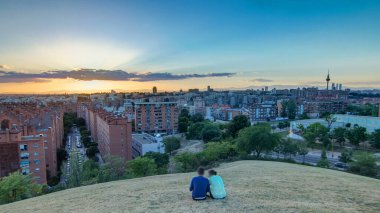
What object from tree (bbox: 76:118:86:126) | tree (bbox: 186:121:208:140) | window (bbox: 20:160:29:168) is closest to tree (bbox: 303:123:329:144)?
tree (bbox: 186:121:208:140)

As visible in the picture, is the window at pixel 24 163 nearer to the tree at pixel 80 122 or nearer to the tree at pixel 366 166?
the tree at pixel 366 166

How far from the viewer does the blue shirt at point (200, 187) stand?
8.16 metres

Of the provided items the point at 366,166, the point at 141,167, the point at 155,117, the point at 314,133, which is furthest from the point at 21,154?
the point at 314,133

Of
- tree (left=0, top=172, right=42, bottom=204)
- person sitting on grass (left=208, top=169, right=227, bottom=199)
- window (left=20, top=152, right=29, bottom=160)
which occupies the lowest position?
window (left=20, top=152, right=29, bottom=160)

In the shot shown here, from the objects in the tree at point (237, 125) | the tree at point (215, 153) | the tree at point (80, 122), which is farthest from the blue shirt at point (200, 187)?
the tree at point (80, 122)

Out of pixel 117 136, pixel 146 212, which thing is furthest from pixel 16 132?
pixel 146 212

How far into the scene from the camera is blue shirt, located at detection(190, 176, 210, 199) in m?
8.16

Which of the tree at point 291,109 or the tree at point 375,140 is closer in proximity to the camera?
the tree at point 375,140

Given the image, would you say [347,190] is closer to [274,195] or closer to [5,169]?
[274,195]

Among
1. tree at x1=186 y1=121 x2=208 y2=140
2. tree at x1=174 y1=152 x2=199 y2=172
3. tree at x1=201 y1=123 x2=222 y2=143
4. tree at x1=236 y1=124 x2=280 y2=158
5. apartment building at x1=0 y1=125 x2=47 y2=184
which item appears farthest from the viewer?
tree at x1=186 y1=121 x2=208 y2=140

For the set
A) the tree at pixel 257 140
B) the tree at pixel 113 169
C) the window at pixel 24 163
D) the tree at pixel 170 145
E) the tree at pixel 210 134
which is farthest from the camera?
the tree at pixel 210 134

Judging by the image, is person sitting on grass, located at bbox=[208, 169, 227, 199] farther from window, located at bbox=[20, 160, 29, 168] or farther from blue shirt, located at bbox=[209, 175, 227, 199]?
window, located at bbox=[20, 160, 29, 168]

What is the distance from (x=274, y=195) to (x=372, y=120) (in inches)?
2434

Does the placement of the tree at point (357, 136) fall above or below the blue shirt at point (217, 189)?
below
